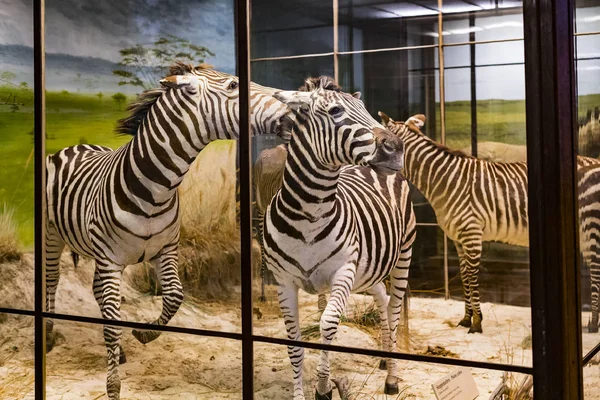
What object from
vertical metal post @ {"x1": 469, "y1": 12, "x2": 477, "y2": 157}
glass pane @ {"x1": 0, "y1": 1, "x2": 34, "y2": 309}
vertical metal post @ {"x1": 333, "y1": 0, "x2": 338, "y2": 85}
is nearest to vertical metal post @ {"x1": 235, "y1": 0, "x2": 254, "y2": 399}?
vertical metal post @ {"x1": 333, "y1": 0, "x2": 338, "y2": 85}

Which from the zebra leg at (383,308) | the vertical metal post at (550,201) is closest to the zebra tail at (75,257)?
the zebra leg at (383,308)

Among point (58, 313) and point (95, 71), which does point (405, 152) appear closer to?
point (95, 71)

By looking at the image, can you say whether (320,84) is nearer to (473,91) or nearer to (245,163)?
(245,163)

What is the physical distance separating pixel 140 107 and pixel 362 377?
1.44 m

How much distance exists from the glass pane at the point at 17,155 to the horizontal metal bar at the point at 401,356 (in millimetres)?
1317

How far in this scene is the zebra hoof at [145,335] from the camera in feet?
10.6

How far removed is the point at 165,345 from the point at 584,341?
1649 millimetres

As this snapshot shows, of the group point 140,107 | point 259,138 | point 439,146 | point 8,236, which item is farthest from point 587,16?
point 8,236

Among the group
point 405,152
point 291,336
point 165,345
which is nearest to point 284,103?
point 405,152

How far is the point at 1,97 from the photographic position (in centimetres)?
364

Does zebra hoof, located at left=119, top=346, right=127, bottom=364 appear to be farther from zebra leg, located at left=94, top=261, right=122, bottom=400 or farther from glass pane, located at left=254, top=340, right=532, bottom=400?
glass pane, located at left=254, top=340, right=532, bottom=400

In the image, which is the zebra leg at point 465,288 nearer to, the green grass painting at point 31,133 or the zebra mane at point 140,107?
the green grass painting at point 31,133

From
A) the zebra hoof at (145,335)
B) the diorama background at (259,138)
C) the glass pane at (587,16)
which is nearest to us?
the diorama background at (259,138)

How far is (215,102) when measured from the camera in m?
3.04
